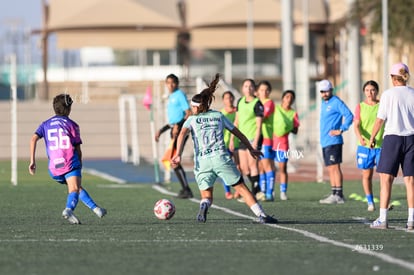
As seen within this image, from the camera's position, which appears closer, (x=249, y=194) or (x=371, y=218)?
(x=249, y=194)

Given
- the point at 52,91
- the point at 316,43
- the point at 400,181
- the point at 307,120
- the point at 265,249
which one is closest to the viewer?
the point at 265,249

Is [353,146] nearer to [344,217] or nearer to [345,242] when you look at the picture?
[344,217]

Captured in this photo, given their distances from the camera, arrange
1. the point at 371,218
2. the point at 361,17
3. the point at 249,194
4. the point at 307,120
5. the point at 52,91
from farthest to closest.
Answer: the point at 52,91 < the point at 361,17 < the point at 307,120 < the point at 371,218 < the point at 249,194

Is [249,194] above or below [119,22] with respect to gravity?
below

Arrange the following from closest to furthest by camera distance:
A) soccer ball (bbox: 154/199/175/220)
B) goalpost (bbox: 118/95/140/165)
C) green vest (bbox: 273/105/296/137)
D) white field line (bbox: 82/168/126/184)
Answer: soccer ball (bbox: 154/199/175/220) → green vest (bbox: 273/105/296/137) → white field line (bbox: 82/168/126/184) → goalpost (bbox: 118/95/140/165)

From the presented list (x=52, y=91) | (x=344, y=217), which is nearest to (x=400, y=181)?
(x=344, y=217)

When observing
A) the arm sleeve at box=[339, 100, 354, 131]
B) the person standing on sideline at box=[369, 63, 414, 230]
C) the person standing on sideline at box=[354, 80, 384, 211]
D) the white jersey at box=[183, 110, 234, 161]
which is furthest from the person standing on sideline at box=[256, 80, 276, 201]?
the person standing on sideline at box=[369, 63, 414, 230]

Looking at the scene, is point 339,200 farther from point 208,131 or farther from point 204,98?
point 204,98

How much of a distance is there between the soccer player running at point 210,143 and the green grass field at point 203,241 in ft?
1.80

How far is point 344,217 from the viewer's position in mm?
17484

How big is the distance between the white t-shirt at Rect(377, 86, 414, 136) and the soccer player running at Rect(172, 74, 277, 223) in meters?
1.71

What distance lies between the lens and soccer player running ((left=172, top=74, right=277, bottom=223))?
15828mm

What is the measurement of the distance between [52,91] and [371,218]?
189 ft

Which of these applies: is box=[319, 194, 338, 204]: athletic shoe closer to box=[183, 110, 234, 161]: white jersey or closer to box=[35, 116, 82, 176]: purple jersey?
box=[183, 110, 234, 161]: white jersey
